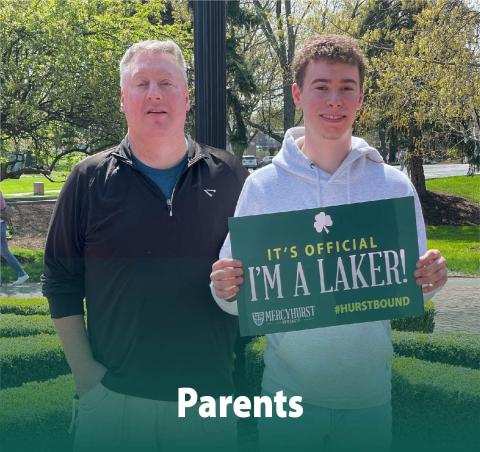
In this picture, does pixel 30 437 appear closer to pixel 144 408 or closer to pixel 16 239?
pixel 144 408

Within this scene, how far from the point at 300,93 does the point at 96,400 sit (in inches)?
52.0

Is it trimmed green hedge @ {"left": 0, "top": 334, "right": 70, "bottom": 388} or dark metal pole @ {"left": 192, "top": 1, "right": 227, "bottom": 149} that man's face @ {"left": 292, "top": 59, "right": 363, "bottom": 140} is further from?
trimmed green hedge @ {"left": 0, "top": 334, "right": 70, "bottom": 388}

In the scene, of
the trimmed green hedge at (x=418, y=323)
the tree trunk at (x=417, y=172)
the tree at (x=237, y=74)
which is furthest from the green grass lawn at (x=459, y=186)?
the trimmed green hedge at (x=418, y=323)

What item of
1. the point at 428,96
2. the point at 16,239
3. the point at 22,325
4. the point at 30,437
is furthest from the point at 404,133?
the point at 30,437

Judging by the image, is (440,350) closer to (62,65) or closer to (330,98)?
(330,98)

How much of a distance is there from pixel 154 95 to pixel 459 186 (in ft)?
71.6

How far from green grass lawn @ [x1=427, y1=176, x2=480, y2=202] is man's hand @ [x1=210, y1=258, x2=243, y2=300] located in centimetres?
1987

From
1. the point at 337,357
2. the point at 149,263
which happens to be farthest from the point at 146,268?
the point at 337,357

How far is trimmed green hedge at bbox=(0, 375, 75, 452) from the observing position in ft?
11.9

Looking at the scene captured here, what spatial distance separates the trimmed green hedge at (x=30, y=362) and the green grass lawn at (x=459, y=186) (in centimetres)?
1834

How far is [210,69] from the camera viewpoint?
12.0 ft

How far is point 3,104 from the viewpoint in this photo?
1179cm

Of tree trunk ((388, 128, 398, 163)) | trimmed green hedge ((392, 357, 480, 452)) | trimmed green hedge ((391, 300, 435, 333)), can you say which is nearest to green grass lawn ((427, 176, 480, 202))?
tree trunk ((388, 128, 398, 163))

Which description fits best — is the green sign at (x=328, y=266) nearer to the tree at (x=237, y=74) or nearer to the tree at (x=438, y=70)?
the tree at (x=438, y=70)
